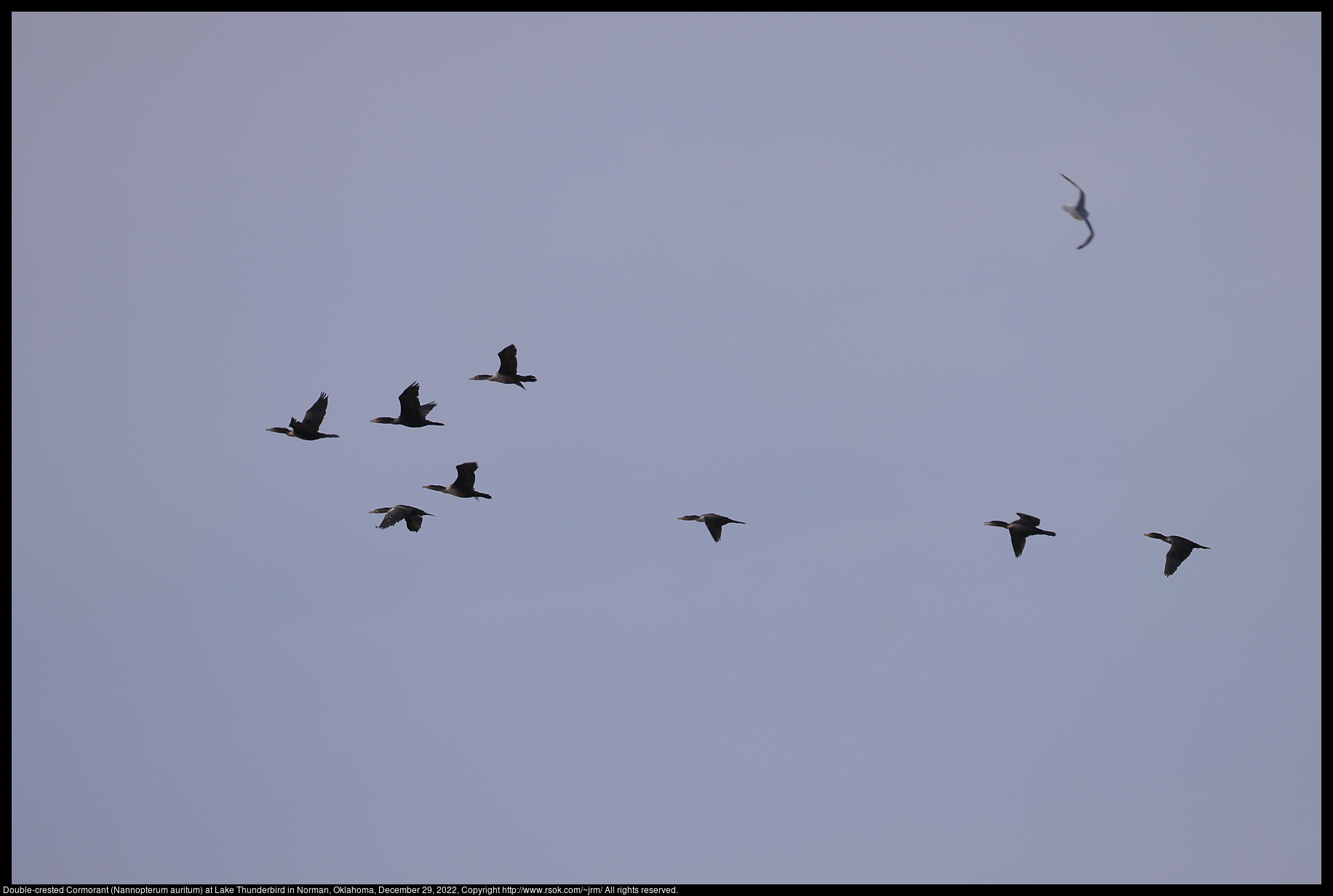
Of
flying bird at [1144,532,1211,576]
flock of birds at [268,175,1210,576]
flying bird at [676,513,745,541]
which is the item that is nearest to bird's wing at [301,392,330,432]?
flock of birds at [268,175,1210,576]

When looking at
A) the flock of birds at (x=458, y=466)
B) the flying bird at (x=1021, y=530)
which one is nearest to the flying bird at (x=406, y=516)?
the flock of birds at (x=458, y=466)

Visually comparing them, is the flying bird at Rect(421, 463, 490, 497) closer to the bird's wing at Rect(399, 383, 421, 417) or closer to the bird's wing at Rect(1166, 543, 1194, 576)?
the bird's wing at Rect(399, 383, 421, 417)

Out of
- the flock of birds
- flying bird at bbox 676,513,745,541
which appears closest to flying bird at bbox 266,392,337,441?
the flock of birds

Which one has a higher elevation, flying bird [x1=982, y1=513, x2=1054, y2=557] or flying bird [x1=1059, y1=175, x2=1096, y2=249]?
flying bird [x1=1059, y1=175, x2=1096, y2=249]

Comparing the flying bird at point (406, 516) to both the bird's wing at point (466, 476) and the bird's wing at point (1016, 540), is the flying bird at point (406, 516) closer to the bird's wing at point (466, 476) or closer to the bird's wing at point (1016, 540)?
the bird's wing at point (466, 476)

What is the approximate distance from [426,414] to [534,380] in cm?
299

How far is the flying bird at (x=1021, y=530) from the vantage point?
1451 inches

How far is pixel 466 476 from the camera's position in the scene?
3641cm

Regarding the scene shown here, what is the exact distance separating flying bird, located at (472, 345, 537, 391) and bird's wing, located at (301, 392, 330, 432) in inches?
159

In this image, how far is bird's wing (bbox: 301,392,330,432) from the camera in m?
35.8

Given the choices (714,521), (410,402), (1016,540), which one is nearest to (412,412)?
(410,402)

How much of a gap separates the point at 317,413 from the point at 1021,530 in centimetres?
1768
